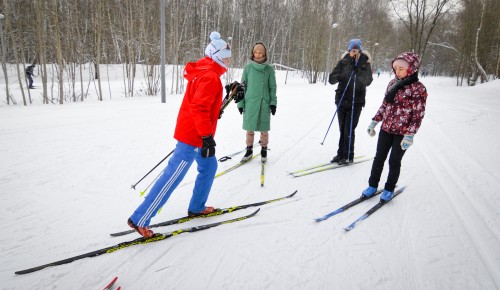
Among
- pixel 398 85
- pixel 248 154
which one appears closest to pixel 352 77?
pixel 398 85

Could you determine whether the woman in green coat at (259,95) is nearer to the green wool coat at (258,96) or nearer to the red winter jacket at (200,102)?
the green wool coat at (258,96)

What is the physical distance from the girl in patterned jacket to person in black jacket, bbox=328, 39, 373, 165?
1037 mm

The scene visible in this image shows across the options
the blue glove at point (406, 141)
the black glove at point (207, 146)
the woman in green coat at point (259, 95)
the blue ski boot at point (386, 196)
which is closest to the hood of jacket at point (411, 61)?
the blue glove at point (406, 141)

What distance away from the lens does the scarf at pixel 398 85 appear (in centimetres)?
299

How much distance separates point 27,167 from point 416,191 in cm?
533

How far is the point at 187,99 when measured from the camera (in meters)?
2.48

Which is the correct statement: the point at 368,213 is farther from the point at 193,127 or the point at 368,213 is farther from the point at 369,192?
the point at 193,127

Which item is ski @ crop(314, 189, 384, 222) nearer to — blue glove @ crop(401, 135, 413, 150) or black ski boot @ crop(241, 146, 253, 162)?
blue glove @ crop(401, 135, 413, 150)

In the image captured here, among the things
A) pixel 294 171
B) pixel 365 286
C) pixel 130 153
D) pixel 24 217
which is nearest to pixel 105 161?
pixel 130 153

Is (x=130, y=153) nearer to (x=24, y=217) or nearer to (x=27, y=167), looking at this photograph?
(x=27, y=167)

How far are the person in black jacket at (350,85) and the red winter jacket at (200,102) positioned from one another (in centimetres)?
253

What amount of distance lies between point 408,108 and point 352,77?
5.01ft

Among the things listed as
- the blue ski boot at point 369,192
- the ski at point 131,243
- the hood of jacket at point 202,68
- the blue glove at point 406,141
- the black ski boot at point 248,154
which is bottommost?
the ski at point 131,243

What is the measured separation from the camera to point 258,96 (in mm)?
4309
